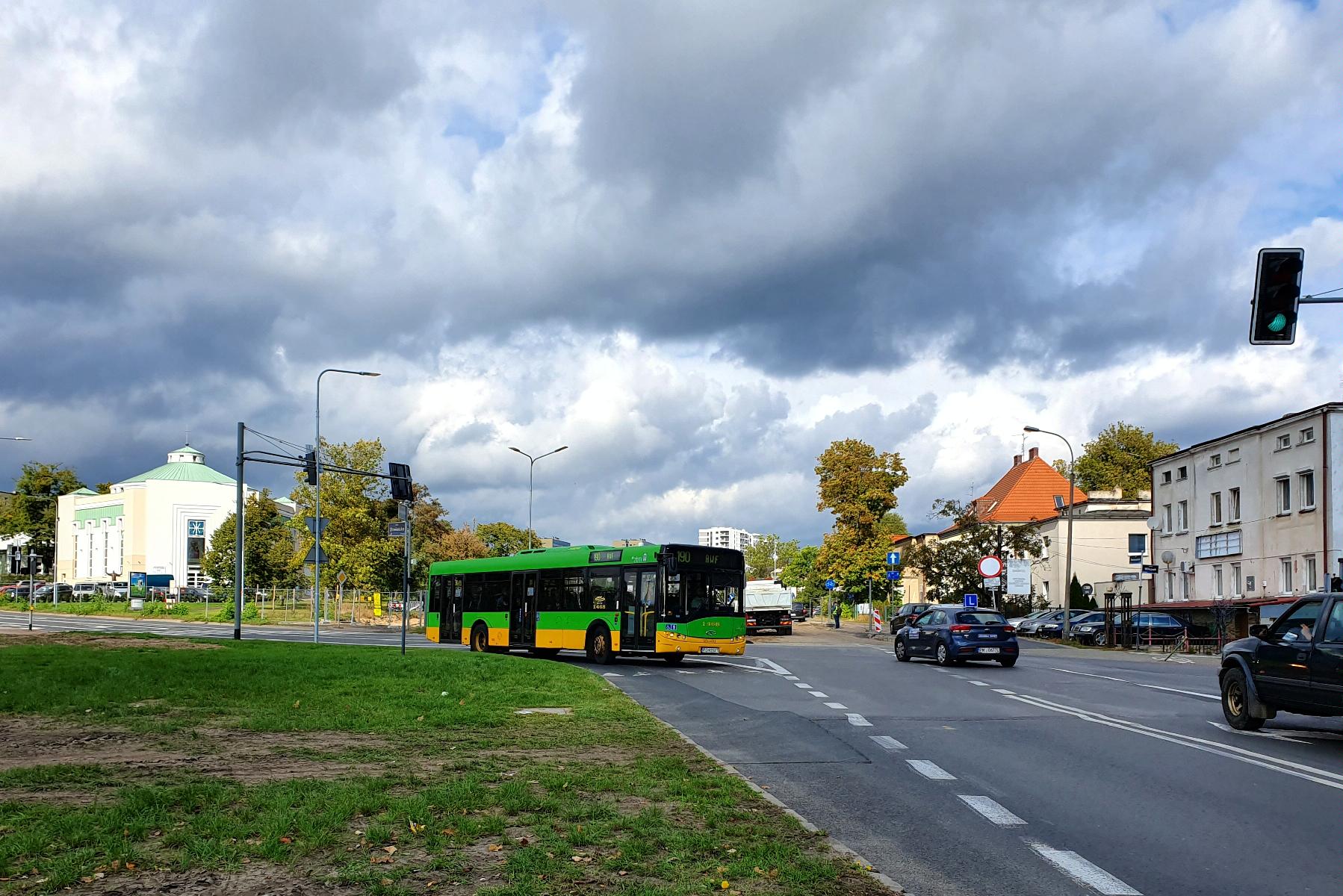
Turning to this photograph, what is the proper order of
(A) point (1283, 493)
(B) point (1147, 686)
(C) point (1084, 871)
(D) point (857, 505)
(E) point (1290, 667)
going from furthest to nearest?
(D) point (857, 505) → (A) point (1283, 493) → (B) point (1147, 686) → (E) point (1290, 667) → (C) point (1084, 871)

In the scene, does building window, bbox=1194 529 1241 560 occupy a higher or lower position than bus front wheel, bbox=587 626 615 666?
higher

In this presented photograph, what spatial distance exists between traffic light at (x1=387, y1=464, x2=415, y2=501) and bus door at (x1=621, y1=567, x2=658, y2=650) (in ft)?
21.9

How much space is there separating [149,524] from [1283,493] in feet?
358

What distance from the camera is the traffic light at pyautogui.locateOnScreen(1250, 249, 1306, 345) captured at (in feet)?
43.9

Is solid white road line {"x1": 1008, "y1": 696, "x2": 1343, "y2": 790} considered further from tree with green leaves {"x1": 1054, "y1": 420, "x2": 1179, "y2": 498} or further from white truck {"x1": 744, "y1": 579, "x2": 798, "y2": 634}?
tree with green leaves {"x1": 1054, "y1": 420, "x2": 1179, "y2": 498}

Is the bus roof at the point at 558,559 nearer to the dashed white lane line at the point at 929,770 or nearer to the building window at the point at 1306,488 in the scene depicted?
the dashed white lane line at the point at 929,770

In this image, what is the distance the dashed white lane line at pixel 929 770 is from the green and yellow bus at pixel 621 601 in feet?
53.8

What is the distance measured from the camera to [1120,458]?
8394cm

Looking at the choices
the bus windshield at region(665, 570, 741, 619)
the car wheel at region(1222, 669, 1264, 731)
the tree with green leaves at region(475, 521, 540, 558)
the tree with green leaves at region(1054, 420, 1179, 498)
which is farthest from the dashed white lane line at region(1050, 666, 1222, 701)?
the tree with green leaves at region(475, 521, 540, 558)

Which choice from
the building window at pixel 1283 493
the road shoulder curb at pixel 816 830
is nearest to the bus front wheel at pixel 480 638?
the road shoulder curb at pixel 816 830

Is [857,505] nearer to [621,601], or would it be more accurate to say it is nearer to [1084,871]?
[621,601]

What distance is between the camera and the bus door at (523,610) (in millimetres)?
31875

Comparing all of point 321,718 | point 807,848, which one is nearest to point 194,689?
point 321,718

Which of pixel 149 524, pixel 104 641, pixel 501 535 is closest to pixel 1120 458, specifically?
pixel 501 535
